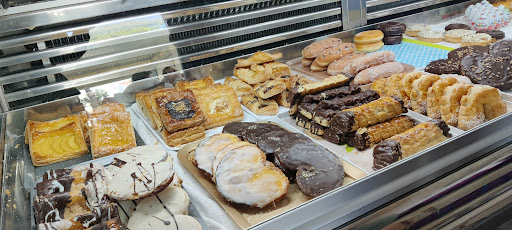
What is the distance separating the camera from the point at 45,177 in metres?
1.81

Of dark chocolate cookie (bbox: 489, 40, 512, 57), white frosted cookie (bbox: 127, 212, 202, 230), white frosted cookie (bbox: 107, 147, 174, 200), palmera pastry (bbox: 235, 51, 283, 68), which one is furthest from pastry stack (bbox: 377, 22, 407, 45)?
white frosted cookie (bbox: 127, 212, 202, 230)

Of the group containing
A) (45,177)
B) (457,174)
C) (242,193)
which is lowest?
(457,174)

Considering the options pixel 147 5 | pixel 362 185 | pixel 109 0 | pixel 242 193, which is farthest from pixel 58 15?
pixel 362 185

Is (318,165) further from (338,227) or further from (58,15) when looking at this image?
(58,15)

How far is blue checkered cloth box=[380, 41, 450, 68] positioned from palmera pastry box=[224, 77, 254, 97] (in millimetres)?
1199

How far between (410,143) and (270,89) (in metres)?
1.07

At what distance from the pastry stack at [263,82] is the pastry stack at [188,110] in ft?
0.49

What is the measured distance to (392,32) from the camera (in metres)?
3.64

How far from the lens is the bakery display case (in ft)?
5.63

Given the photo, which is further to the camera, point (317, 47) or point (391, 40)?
point (391, 40)

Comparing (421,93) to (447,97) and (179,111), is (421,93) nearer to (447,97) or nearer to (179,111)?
(447,97)

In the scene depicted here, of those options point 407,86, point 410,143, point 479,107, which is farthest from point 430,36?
point 410,143

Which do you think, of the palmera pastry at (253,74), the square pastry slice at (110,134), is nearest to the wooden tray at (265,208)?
the square pastry slice at (110,134)

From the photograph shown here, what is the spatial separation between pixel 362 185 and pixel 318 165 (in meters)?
0.29
